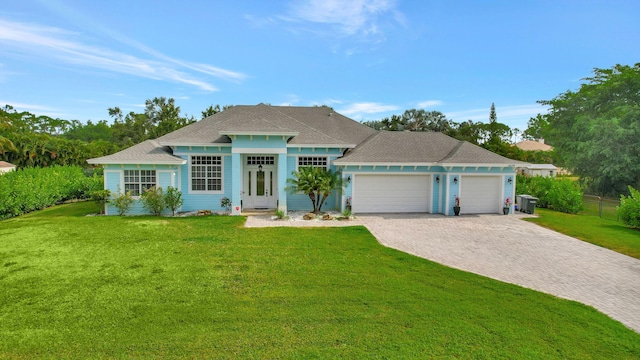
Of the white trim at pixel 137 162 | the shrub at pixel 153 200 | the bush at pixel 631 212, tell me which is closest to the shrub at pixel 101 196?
the white trim at pixel 137 162

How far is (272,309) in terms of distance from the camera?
18.3 ft

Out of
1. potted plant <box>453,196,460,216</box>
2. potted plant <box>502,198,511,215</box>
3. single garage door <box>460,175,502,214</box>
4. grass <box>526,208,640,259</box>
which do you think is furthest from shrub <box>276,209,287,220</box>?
grass <box>526,208,640,259</box>

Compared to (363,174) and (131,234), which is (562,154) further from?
(131,234)

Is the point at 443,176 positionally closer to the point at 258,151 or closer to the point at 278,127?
the point at 278,127

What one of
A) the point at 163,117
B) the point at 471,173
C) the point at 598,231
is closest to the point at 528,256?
the point at 598,231

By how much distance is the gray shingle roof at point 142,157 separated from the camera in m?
14.4

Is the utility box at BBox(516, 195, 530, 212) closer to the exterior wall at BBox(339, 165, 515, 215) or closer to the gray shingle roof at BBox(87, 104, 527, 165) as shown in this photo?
the exterior wall at BBox(339, 165, 515, 215)

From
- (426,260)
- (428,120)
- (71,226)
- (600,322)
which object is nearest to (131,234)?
(71,226)

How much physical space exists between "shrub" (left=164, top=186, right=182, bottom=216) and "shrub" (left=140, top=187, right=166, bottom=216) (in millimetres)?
220

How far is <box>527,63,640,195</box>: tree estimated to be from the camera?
24.8 m

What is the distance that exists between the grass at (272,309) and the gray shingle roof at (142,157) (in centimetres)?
573

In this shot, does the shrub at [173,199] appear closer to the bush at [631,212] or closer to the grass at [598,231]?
the grass at [598,231]

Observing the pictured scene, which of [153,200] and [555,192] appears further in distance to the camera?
[555,192]

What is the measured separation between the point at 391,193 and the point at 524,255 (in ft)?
24.4
